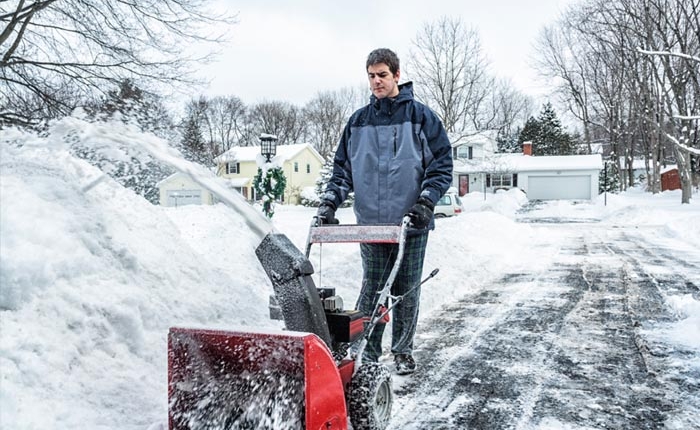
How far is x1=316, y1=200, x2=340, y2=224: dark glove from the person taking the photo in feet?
11.1

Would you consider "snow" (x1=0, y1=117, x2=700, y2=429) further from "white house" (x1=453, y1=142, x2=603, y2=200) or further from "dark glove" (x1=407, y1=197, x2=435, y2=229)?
"white house" (x1=453, y1=142, x2=603, y2=200)

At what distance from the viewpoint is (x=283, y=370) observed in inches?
84.7

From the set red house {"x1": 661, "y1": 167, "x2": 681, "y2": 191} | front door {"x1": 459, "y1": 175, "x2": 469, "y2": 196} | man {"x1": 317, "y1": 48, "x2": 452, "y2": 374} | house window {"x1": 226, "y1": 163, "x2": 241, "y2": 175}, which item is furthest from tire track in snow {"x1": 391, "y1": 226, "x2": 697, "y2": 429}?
red house {"x1": 661, "y1": 167, "x2": 681, "y2": 191}

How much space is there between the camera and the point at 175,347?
235 cm

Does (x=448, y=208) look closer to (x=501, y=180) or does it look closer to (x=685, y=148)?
(x=685, y=148)

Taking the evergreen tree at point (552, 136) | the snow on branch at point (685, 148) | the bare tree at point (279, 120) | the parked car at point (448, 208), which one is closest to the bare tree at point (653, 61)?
the snow on branch at point (685, 148)

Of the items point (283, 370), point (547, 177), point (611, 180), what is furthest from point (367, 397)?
point (611, 180)

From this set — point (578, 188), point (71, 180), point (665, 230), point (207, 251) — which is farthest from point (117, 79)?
point (578, 188)

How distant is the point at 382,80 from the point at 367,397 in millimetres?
1904

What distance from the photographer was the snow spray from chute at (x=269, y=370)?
2.09 meters

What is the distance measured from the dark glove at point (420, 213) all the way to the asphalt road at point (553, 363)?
1028 mm

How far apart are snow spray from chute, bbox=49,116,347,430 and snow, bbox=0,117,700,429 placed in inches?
6.2

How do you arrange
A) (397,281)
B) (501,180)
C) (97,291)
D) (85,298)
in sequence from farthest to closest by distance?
(501,180)
(397,281)
(97,291)
(85,298)

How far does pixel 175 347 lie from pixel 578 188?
47569mm
